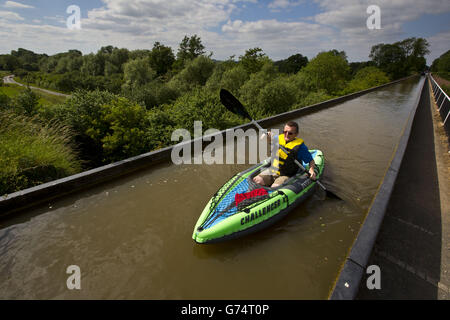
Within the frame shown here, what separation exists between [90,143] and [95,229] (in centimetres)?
368

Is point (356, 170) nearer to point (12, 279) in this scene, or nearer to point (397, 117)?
point (12, 279)

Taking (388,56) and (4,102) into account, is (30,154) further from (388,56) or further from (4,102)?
(388,56)

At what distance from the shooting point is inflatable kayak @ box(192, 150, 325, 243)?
344 centimetres

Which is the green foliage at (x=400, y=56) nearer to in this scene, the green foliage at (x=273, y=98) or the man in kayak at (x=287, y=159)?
the green foliage at (x=273, y=98)

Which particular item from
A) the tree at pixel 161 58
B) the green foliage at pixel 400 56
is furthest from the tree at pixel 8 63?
the green foliage at pixel 400 56

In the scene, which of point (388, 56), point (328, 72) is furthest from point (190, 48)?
point (388, 56)

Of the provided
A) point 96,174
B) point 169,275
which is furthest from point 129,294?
point 96,174

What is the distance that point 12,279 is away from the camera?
2963mm

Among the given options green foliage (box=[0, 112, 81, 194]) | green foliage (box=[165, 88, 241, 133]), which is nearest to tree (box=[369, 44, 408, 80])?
green foliage (box=[165, 88, 241, 133])

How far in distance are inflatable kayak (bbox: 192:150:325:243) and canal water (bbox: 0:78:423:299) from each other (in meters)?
0.27

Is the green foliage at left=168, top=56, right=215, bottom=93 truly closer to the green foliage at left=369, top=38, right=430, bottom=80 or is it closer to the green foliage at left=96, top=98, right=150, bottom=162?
the green foliage at left=96, top=98, right=150, bottom=162

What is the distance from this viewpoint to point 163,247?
354 cm

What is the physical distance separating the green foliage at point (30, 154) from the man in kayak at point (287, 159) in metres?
4.45

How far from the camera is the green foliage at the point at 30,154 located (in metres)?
4.24
